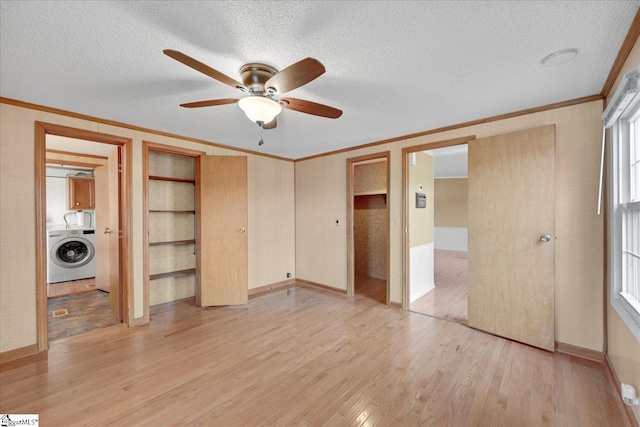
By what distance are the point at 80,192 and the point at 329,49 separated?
20.2ft

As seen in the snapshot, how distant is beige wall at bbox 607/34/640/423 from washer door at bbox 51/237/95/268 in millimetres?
7003

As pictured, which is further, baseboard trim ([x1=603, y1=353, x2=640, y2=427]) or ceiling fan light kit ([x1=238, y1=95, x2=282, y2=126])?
ceiling fan light kit ([x1=238, y1=95, x2=282, y2=126])

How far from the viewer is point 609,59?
171 cm

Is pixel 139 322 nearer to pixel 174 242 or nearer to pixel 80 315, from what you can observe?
pixel 80 315

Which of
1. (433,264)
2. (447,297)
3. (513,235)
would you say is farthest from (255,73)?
(433,264)

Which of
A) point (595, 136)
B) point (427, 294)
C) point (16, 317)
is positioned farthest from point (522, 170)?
point (16, 317)

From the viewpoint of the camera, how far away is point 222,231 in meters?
3.65

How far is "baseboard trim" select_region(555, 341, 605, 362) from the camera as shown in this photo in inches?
88.0

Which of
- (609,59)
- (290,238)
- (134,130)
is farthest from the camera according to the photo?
(290,238)

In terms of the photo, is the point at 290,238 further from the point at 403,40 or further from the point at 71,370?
the point at 403,40

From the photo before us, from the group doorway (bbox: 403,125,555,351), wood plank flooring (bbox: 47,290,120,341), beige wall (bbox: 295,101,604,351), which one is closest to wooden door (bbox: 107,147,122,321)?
wood plank flooring (bbox: 47,290,120,341)

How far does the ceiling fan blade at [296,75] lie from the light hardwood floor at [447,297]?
3.02 meters

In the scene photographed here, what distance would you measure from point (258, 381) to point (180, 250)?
2.62 metres

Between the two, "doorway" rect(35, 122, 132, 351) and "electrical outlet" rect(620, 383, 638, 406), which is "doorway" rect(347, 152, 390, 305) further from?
"doorway" rect(35, 122, 132, 351)
